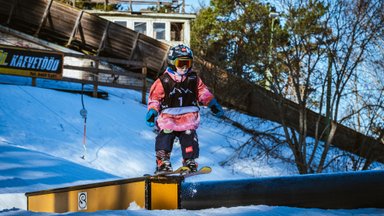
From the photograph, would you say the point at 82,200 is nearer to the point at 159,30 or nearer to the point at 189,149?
the point at 189,149

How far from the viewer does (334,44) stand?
17.3m

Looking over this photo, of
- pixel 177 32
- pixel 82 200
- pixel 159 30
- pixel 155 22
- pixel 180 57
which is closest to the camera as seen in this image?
pixel 180 57

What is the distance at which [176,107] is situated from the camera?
7102 millimetres

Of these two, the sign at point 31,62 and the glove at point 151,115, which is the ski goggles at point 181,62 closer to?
the glove at point 151,115

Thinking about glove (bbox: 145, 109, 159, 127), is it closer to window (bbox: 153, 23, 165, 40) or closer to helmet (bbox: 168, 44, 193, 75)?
helmet (bbox: 168, 44, 193, 75)

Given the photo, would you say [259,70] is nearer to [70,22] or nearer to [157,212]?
[157,212]

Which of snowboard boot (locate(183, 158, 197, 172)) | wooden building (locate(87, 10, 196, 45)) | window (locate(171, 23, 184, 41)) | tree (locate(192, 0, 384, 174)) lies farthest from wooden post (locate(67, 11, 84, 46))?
snowboard boot (locate(183, 158, 197, 172))

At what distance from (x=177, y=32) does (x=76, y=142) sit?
19727 mm

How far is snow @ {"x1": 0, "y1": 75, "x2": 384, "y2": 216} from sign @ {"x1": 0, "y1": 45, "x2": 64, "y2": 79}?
52 cm

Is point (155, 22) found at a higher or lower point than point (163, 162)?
higher

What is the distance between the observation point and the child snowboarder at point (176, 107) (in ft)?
23.2

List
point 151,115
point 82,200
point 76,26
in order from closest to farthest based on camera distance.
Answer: point 151,115
point 82,200
point 76,26

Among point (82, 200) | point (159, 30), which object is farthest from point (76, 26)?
point (82, 200)

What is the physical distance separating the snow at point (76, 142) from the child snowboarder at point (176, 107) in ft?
16.9
